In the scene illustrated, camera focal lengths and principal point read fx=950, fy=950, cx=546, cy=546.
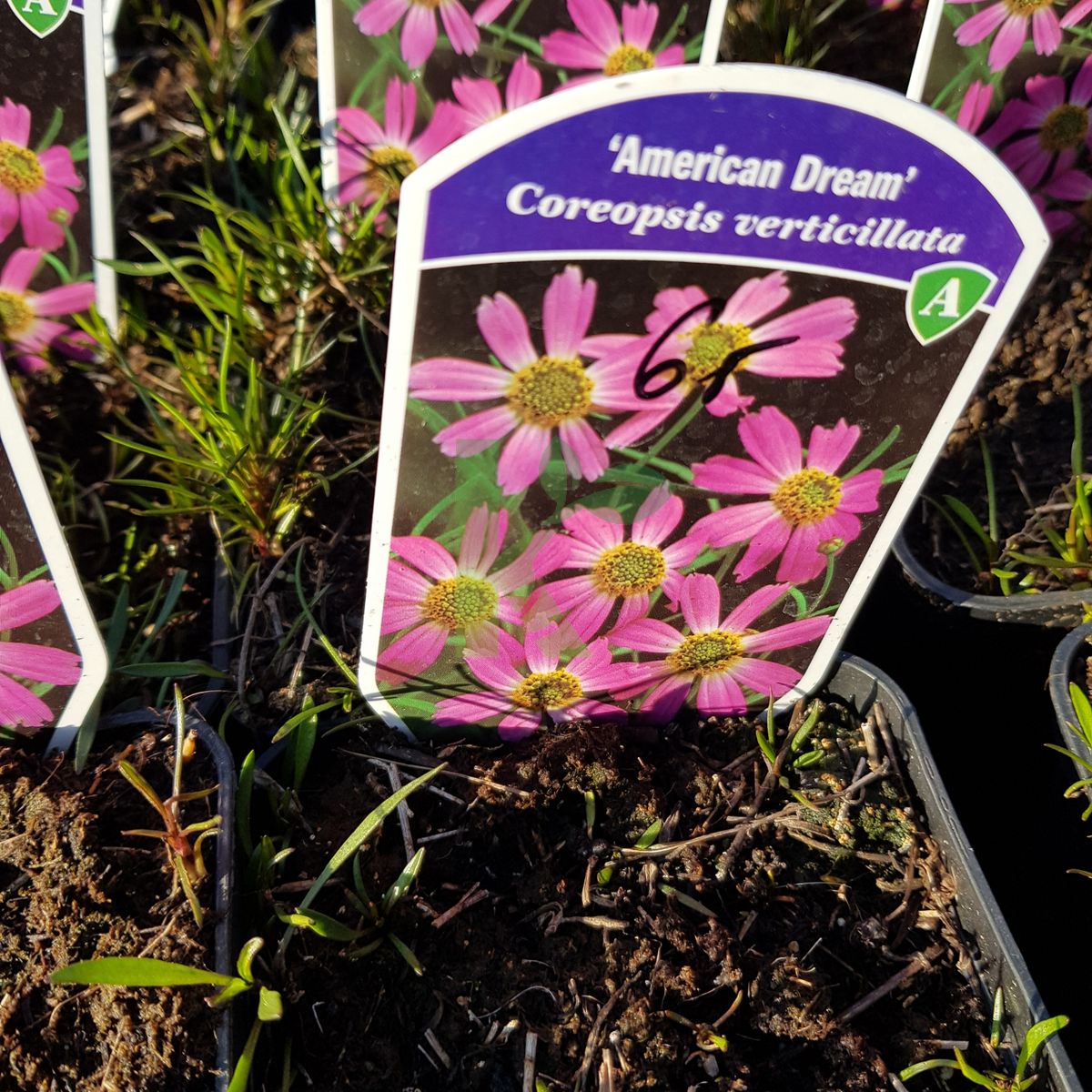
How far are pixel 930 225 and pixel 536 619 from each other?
Answer: 0.46 m

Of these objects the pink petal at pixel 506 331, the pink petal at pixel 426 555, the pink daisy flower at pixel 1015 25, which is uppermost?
the pink daisy flower at pixel 1015 25

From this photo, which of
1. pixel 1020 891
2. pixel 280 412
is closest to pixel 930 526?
pixel 1020 891

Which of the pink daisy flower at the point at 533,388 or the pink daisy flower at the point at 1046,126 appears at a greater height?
the pink daisy flower at the point at 1046,126

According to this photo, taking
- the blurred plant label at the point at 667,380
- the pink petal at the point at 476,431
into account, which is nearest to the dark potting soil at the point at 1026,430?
the blurred plant label at the point at 667,380

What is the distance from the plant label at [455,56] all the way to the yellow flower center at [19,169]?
0.36 m

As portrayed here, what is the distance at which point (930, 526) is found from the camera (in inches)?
51.4

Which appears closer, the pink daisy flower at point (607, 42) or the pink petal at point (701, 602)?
the pink petal at point (701, 602)

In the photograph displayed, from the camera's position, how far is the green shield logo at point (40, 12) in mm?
1110

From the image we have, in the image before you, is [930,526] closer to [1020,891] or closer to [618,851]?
[1020,891]

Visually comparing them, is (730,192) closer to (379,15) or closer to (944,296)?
(944,296)

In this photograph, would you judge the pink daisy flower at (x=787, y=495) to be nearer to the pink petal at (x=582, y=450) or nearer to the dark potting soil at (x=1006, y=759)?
the pink petal at (x=582, y=450)

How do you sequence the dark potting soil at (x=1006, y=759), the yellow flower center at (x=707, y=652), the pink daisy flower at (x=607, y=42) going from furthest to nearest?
the pink daisy flower at (x=607, y=42) < the dark potting soil at (x=1006, y=759) < the yellow flower center at (x=707, y=652)

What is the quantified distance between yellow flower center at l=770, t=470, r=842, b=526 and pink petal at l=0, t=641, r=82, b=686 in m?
0.67

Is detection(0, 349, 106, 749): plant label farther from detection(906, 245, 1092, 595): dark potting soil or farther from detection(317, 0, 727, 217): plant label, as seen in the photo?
detection(906, 245, 1092, 595): dark potting soil
